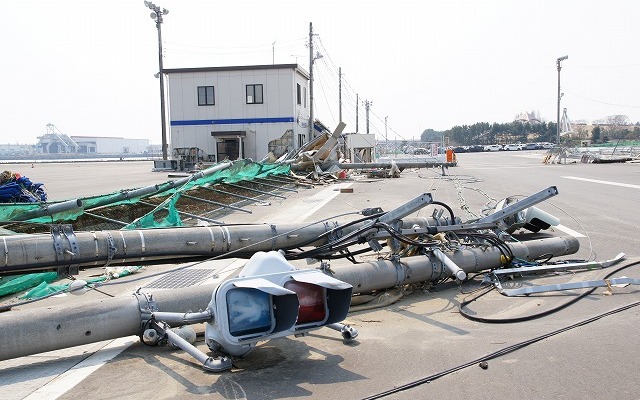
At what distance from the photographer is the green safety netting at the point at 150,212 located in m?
7.77

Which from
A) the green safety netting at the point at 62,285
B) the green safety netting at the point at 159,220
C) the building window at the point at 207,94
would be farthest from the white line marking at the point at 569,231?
the building window at the point at 207,94

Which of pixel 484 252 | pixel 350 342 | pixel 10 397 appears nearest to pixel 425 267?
pixel 484 252

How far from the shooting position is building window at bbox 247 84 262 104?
138 ft

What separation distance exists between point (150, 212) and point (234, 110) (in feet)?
103

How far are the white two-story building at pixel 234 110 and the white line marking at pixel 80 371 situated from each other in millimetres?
35972

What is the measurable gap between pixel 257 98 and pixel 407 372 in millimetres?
38582

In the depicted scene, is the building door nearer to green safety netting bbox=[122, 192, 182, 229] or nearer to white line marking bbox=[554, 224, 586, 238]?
green safety netting bbox=[122, 192, 182, 229]

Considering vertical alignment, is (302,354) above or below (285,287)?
below

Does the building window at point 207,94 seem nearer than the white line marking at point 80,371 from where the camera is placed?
No

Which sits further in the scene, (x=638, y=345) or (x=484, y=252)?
(x=484, y=252)

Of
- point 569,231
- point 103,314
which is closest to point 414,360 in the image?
point 103,314

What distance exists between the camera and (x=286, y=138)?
41.7 m

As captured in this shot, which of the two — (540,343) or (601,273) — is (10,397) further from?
(601,273)

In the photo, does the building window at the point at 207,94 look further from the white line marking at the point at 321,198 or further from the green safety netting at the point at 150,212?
the white line marking at the point at 321,198
